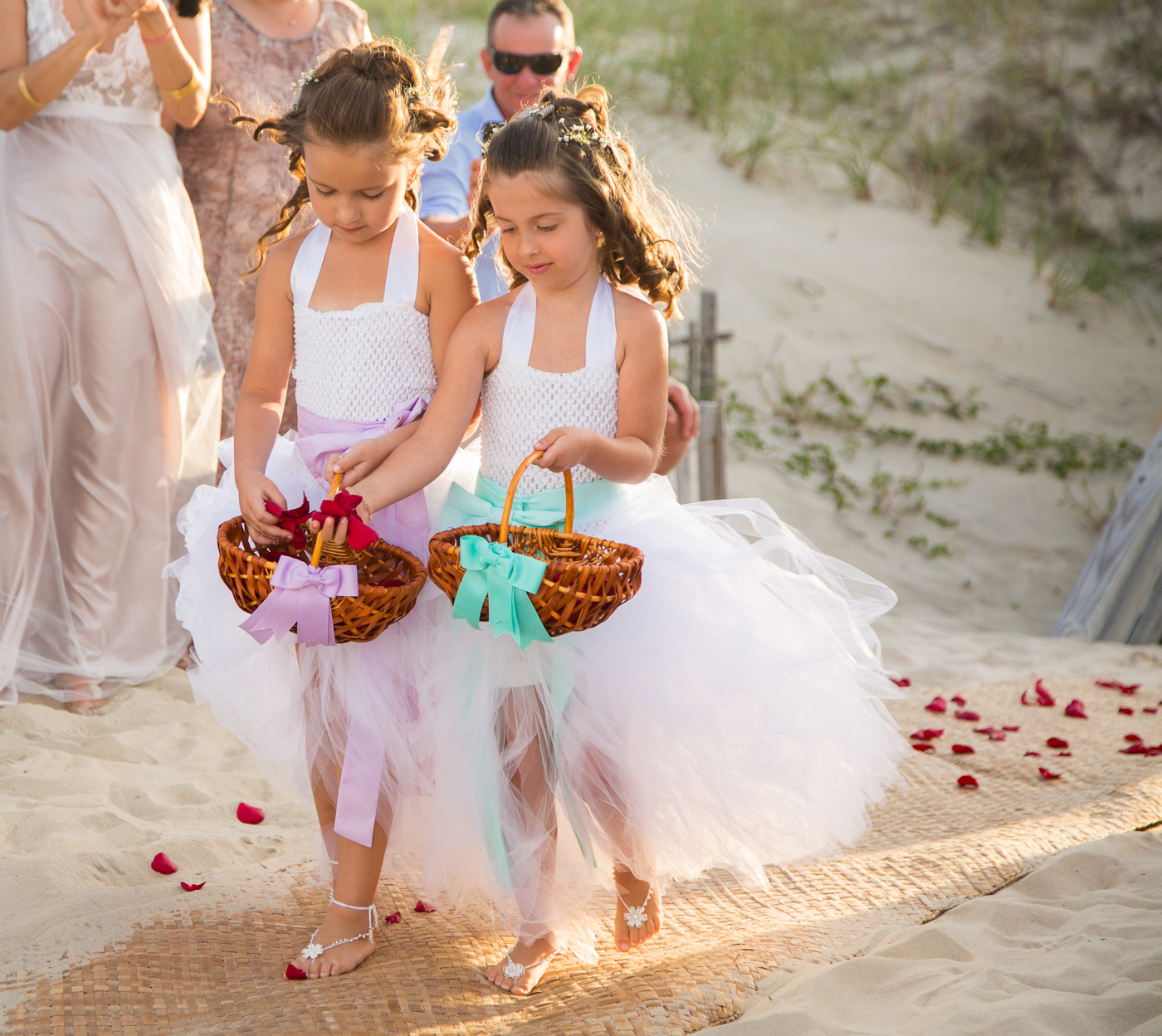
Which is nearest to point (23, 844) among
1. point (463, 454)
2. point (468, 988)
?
point (468, 988)

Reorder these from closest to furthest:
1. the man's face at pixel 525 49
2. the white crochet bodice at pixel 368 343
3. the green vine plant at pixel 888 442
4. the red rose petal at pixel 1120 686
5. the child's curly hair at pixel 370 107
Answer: the child's curly hair at pixel 370 107
the white crochet bodice at pixel 368 343
the man's face at pixel 525 49
the red rose petal at pixel 1120 686
the green vine plant at pixel 888 442

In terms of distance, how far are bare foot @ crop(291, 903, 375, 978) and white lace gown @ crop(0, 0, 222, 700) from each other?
1823 mm

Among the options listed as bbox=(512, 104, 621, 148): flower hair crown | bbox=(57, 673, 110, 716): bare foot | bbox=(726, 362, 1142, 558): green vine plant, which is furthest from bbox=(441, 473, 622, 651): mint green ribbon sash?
bbox=(726, 362, 1142, 558): green vine plant

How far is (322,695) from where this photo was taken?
7.86 ft

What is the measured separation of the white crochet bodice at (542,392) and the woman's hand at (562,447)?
22cm

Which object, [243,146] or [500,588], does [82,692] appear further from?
[500,588]

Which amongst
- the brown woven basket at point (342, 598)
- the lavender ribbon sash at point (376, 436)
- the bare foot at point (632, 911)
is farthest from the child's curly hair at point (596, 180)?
the bare foot at point (632, 911)

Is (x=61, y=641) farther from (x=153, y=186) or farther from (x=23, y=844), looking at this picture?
(x=153, y=186)

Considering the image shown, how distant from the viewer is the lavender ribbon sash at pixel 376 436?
252cm

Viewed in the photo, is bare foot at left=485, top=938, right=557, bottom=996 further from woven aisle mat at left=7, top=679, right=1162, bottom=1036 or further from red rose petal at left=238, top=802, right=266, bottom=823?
red rose petal at left=238, top=802, right=266, bottom=823

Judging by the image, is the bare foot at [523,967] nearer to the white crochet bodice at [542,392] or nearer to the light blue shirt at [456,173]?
the white crochet bodice at [542,392]

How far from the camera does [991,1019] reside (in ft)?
7.07

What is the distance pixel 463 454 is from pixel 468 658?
71 centimetres

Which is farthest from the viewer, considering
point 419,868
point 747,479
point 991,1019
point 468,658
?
point 747,479
